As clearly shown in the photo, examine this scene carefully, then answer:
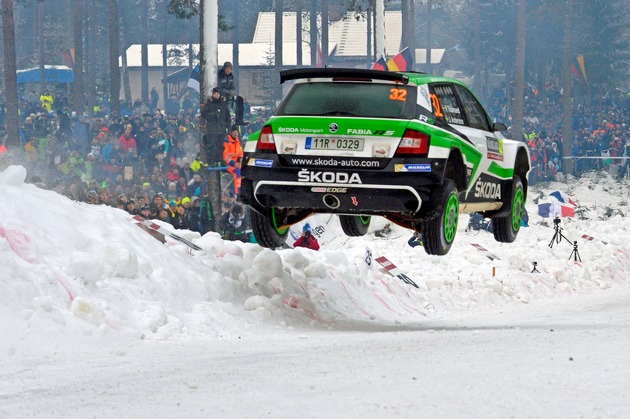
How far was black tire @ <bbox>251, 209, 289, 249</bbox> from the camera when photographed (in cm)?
1084

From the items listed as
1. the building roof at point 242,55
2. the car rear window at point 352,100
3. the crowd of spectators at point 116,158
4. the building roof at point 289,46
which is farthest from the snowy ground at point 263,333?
the building roof at point 289,46

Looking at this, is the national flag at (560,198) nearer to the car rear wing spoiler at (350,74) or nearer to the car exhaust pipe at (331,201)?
the car rear wing spoiler at (350,74)

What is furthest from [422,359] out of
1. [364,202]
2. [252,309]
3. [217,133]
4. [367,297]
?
[217,133]

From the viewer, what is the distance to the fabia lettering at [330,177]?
9.87m

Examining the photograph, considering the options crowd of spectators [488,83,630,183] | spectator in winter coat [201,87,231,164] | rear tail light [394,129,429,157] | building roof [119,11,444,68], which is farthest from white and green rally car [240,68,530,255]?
building roof [119,11,444,68]

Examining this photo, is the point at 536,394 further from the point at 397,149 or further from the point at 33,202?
the point at 33,202

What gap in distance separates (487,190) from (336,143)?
250 centimetres

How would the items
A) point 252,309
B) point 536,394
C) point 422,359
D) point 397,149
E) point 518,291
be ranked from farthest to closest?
point 518,291
point 252,309
point 397,149
point 422,359
point 536,394

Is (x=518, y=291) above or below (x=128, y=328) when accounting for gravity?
below

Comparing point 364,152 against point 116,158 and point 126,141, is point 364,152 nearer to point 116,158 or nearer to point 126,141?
point 116,158

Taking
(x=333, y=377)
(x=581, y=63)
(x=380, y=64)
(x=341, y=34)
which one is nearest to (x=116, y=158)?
(x=380, y=64)

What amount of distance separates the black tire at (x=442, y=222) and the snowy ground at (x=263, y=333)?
2.77 feet

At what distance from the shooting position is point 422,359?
7.38 metres

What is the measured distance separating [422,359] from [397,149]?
2.89m
